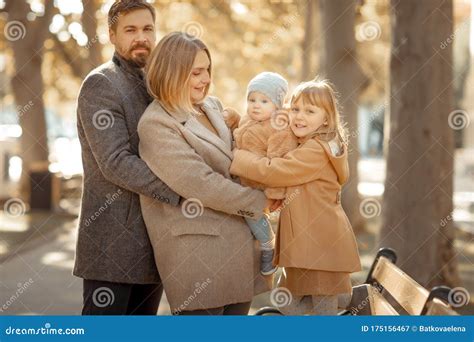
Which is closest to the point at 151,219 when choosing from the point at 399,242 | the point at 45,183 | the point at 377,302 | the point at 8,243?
the point at 377,302

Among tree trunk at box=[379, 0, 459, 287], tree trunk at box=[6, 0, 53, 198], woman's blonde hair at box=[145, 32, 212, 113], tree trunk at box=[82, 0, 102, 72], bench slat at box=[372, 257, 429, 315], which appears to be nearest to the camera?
bench slat at box=[372, 257, 429, 315]

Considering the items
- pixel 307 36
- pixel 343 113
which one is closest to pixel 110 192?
pixel 343 113

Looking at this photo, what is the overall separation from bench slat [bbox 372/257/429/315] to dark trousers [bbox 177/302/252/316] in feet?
2.28

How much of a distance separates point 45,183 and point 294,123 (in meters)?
15.5

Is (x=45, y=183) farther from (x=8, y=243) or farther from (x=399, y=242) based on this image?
(x=399, y=242)

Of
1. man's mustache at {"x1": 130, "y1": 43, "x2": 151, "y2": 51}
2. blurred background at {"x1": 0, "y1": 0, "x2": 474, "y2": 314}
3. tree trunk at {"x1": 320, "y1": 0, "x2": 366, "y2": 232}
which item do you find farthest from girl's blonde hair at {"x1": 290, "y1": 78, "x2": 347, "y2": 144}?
tree trunk at {"x1": 320, "y1": 0, "x2": 366, "y2": 232}

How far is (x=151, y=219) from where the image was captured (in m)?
4.16

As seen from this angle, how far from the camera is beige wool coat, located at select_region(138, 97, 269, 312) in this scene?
399 cm

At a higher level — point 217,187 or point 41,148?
point 217,187

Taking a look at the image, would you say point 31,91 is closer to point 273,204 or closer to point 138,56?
point 138,56

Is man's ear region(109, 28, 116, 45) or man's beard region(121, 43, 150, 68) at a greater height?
man's ear region(109, 28, 116, 45)

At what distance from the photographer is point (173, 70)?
3975mm

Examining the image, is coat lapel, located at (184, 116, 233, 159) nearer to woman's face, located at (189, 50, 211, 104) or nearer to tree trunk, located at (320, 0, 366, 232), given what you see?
woman's face, located at (189, 50, 211, 104)

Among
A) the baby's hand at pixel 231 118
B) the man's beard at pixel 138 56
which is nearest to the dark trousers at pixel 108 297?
the baby's hand at pixel 231 118
